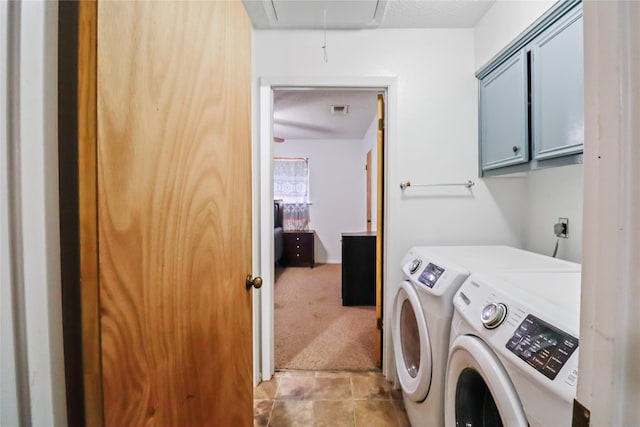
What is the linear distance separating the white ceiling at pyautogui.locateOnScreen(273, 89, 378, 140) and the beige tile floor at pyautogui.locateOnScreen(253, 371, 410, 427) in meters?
2.09

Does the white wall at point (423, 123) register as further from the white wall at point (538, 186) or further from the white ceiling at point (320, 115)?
the white ceiling at point (320, 115)

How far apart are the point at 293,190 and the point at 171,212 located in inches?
166

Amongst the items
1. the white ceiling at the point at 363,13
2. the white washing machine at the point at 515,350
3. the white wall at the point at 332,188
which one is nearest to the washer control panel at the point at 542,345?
the white washing machine at the point at 515,350

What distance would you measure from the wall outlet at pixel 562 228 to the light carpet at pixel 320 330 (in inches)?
54.6

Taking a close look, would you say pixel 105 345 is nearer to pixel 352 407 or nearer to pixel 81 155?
pixel 81 155

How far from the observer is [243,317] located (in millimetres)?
928

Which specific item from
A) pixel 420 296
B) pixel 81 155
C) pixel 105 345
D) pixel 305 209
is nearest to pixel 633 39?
pixel 81 155

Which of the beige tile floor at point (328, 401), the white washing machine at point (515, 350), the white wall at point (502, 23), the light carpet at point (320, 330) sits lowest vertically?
the beige tile floor at point (328, 401)

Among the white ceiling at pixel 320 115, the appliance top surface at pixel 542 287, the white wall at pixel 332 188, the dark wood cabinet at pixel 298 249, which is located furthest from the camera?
the white wall at pixel 332 188

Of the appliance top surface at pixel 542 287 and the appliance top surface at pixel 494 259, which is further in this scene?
the appliance top surface at pixel 494 259

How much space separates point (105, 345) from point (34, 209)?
0.26 metres

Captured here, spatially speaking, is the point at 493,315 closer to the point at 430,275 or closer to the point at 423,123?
the point at 430,275

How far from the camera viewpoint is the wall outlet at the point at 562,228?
1.34 m

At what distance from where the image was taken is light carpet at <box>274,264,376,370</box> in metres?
1.90
